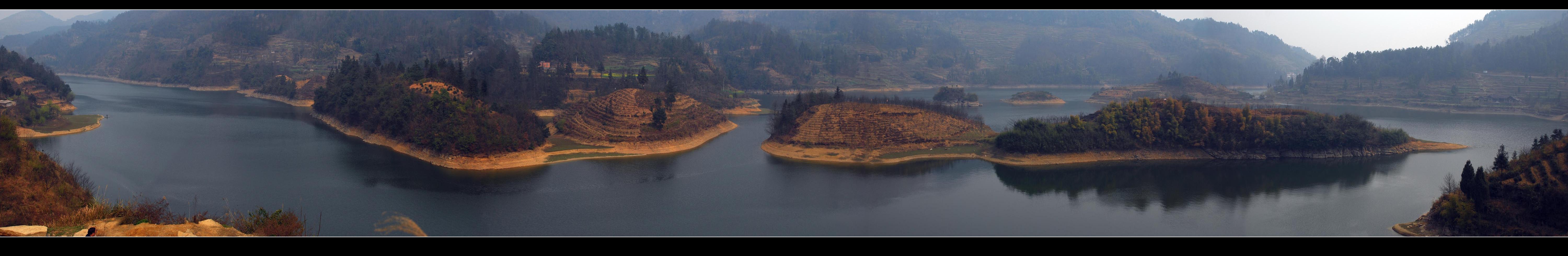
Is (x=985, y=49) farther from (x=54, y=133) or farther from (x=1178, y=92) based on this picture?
(x=54, y=133)

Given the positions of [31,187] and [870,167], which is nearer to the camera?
[31,187]

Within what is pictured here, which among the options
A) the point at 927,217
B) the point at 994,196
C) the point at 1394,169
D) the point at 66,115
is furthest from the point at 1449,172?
the point at 66,115

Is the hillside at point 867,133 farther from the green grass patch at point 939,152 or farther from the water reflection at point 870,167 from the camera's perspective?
the water reflection at point 870,167

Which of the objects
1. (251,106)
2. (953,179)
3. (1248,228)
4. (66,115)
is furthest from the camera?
(251,106)

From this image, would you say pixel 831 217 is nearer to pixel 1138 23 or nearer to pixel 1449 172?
pixel 1449 172

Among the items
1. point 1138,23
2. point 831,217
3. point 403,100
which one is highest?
point 1138,23

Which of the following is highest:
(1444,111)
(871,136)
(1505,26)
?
(1505,26)

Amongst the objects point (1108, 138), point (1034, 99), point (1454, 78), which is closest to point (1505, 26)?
point (1454, 78)
